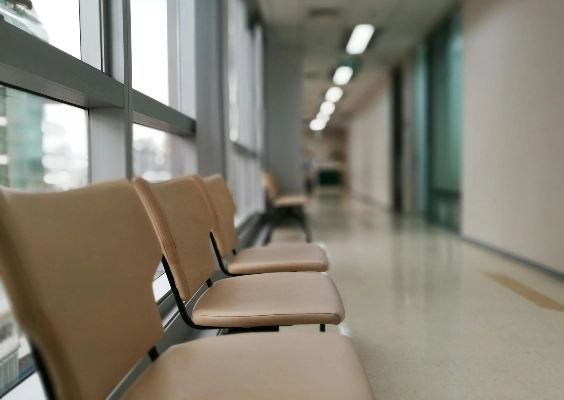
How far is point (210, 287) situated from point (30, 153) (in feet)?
2.68

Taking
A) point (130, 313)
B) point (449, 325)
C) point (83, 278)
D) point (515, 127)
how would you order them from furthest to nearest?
point (515, 127) → point (449, 325) → point (130, 313) → point (83, 278)

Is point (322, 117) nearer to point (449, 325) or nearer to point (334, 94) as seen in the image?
point (334, 94)

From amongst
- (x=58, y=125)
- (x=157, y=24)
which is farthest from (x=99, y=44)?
(x=157, y=24)

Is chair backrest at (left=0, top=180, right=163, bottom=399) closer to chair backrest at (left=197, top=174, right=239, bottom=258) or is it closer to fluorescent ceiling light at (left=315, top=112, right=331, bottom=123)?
chair backrest at (left=197, top=174, right=239, bottom=258)

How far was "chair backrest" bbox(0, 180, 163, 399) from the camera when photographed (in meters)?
0.71

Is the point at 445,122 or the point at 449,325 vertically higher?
the point at 445,122

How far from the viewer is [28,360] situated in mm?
1323

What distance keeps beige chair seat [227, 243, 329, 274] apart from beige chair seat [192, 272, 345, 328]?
338mm

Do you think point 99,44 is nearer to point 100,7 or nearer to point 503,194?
point 100,7

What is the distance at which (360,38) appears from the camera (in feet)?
26.1

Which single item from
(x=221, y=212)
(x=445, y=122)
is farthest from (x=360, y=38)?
(x=221, y=212)

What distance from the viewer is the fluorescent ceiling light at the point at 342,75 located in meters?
9.93

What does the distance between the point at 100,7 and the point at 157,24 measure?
3.31 ft

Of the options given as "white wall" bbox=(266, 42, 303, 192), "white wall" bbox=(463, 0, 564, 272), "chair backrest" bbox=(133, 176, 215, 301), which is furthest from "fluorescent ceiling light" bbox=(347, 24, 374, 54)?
"chair backrest" bbox=(133, 176, 215, 301)
